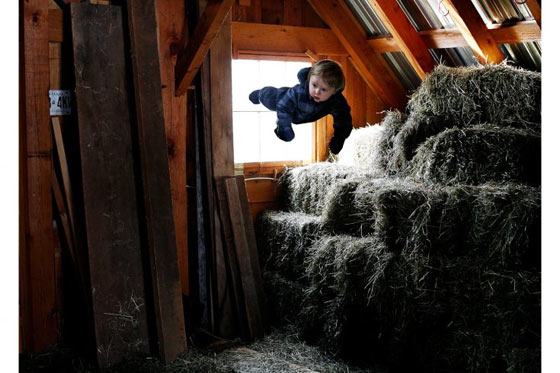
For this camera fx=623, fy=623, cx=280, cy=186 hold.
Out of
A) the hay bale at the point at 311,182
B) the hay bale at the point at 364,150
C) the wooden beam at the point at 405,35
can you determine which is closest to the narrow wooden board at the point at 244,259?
the hay bale at the point at 311,182

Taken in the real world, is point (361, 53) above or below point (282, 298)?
above

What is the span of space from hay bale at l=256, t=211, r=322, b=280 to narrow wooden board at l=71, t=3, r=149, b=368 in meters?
1.42

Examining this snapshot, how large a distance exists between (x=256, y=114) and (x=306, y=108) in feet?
3.02

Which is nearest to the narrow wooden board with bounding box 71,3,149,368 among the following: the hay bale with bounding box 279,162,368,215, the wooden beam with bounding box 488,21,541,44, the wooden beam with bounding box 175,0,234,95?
the wooden beam with bounding box 175,0,234,95

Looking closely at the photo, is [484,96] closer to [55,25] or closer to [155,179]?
[155,179]

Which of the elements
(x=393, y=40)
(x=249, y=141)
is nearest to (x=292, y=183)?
(x=249, y=141)

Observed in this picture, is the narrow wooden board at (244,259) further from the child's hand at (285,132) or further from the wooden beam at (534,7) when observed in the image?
the wooden beam at (534,7)

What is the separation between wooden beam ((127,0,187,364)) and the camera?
348 centimetres

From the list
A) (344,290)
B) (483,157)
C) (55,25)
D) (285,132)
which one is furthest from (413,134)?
(55,25)

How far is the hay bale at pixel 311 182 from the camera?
4781mm

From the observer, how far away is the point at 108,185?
344cm

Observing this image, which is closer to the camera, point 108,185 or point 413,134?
point 108,185

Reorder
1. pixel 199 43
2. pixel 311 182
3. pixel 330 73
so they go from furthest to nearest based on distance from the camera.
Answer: pixel 311 182, pixel 330 73, pixel 199 43

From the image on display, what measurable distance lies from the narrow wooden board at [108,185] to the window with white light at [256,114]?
161 centimetres
